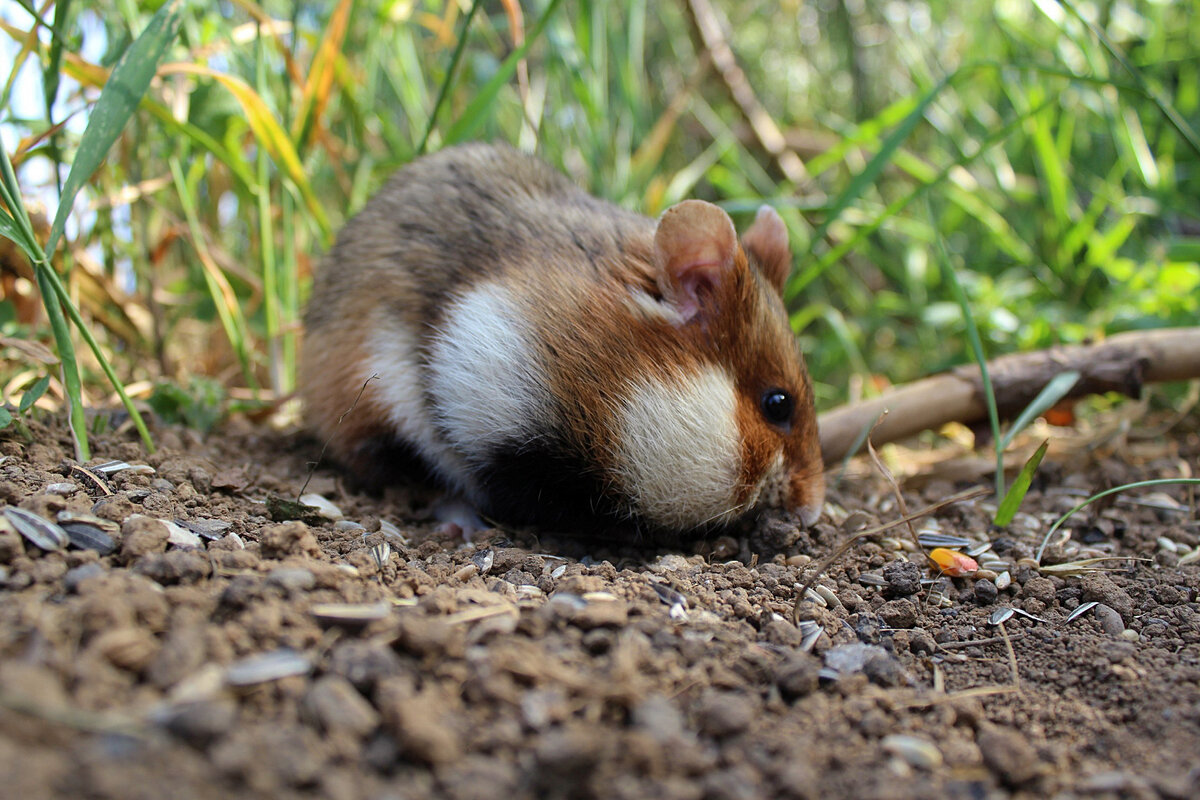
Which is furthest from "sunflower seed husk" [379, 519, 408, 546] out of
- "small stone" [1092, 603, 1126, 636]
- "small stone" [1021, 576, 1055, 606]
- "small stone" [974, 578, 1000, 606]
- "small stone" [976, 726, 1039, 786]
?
"small stone" [1092, 603, 1126, 636]

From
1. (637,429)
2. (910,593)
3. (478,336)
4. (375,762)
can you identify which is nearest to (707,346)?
(637,429)

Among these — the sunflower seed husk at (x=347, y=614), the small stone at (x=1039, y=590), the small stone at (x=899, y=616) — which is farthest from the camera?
the small stone at (x=1039, y=590)

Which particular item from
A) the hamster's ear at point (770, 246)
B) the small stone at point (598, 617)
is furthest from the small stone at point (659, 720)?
the hamster's ear at point (770, 246)

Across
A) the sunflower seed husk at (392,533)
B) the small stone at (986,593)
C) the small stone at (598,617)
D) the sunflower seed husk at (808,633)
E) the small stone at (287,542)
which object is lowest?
the small stone at (986,593)

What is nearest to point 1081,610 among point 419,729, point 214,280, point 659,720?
point 659,720

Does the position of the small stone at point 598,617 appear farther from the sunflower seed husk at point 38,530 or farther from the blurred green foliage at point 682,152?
the blurred green foliage at point 682,152
